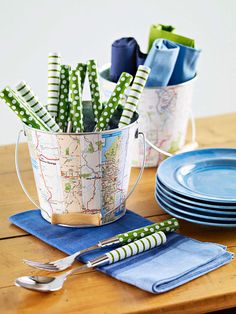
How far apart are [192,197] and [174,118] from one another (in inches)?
12.4

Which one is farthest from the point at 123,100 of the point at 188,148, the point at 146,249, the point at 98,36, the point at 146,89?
the point at 98,36

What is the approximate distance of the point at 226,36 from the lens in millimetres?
2771

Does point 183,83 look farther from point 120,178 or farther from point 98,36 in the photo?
point 98,36

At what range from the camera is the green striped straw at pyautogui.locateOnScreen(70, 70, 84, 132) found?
3.66ft

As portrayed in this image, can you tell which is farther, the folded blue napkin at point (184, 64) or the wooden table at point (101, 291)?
the folded blue napkin at point (184, 64)

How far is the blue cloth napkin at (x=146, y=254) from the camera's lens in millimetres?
942

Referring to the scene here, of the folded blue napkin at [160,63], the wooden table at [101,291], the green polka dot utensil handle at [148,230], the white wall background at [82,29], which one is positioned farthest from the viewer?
the white wall background at [82,29]

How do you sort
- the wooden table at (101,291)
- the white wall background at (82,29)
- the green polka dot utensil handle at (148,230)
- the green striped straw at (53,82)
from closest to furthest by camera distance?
the wooden table at (101,291)
the green polka dot utensil handle at (148,230)
the green striped straw at (53,82)
the white wall background at (82,29)

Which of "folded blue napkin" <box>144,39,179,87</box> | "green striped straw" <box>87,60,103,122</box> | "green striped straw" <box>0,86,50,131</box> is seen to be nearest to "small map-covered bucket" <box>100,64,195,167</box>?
"folded blue napkin" <box>144,39,179,87</box>

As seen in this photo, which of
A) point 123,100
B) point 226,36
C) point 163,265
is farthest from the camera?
point 226,36

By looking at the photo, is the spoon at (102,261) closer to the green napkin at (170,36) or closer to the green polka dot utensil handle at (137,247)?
the green polka dot utensil handle at (137,247)

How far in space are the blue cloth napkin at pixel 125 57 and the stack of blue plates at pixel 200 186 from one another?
0.70 ft

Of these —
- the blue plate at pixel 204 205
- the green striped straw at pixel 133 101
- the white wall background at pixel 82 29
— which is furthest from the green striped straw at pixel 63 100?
the white wall background at pixel 82 29

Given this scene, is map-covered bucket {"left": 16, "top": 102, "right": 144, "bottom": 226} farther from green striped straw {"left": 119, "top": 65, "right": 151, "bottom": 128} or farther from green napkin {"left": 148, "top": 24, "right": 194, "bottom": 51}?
green napkin {"left": 148, "top": 24, "right": 194, "bottom": 51}
